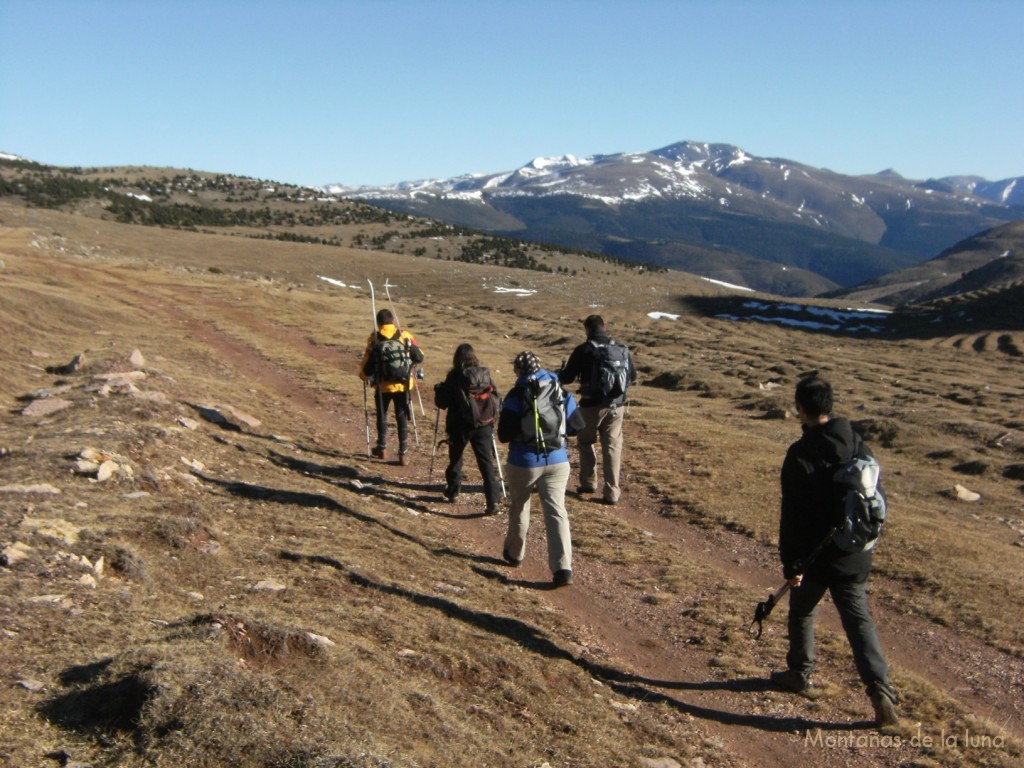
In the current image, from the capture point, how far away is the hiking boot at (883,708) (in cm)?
574

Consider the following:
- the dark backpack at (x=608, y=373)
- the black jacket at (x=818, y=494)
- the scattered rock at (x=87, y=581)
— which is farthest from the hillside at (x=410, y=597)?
the dark backpack at (x=608, y=373)

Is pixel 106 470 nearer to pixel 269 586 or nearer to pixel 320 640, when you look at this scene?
pixel 269 586

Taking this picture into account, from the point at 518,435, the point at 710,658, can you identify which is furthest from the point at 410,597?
the point at 710,658

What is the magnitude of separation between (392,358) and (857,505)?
7607mm

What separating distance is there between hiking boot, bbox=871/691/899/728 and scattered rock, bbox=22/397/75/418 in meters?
10.4

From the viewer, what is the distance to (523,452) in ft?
25.9

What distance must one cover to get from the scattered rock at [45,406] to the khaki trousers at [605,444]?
7227 millimetres

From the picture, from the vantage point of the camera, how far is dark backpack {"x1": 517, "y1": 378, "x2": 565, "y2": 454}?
25.7 feet

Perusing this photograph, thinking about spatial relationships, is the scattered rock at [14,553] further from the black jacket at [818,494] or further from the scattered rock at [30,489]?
the black jacket at [818,494]

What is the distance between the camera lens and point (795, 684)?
6.24 meters

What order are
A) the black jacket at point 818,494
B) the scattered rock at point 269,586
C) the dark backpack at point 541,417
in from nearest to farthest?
1. the black jacket at point 818,494
2. the scattered rock at point 269,586
3. the dark backpack at point 541,417

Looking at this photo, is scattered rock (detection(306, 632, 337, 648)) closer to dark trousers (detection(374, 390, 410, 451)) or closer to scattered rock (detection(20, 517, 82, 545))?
scattered rock (detection(20, 517, 82, 545))

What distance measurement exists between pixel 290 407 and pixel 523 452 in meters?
9.66

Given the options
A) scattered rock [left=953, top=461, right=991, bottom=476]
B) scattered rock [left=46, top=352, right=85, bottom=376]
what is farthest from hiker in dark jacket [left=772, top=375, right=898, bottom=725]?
scattered rock [left=46, top=352, right=85, bottom=376]
